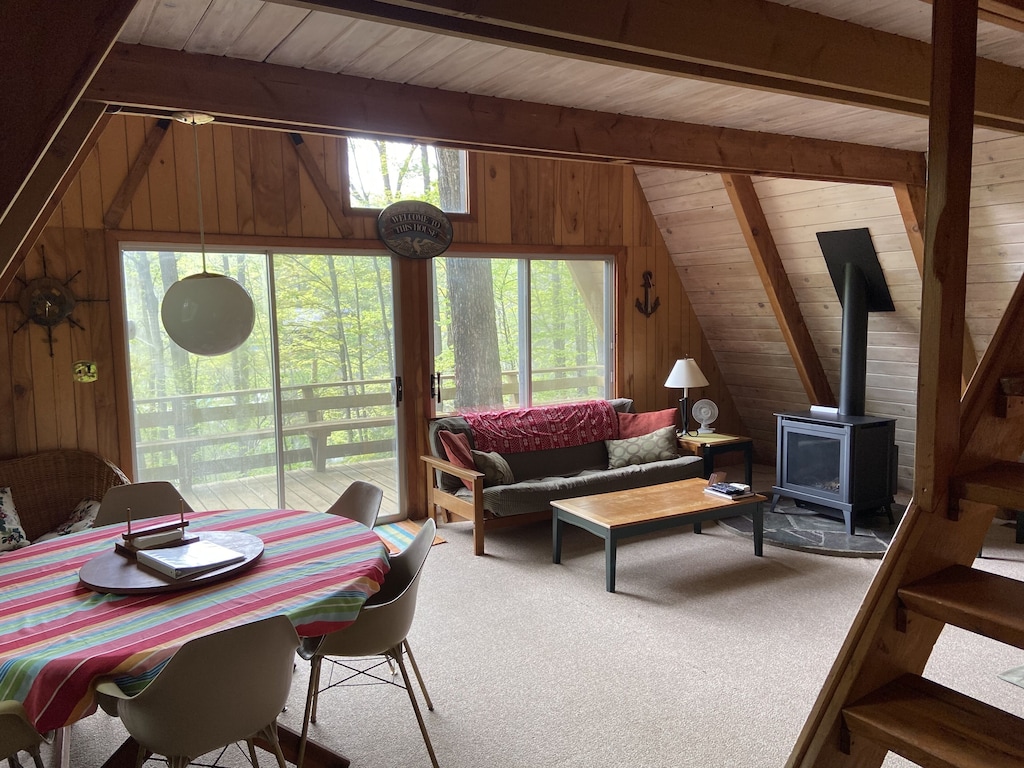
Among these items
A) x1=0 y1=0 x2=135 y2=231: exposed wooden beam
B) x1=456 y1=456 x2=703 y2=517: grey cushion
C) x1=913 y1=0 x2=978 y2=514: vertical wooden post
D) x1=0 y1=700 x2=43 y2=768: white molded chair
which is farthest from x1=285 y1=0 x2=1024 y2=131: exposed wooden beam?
x1=456 y1=456 x2=703 y2=517: grey cushion

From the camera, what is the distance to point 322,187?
500cm

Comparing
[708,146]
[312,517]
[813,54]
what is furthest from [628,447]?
[813,54]

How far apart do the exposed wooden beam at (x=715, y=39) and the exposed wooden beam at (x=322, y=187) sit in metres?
3.11

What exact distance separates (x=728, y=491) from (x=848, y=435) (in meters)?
1.05

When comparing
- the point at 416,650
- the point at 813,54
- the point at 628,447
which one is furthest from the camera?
the point at 628,447

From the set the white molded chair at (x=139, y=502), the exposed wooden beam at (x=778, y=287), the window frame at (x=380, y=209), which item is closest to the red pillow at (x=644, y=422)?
the exposed wooden beam at (x=778, y=287)

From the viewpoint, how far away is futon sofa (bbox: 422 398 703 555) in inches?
193

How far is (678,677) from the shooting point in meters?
3.17

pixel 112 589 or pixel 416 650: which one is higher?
pixel 112 589

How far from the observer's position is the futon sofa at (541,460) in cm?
489

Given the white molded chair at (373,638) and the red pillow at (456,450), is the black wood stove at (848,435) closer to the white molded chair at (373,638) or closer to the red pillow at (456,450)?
the red pillow at (456,450)

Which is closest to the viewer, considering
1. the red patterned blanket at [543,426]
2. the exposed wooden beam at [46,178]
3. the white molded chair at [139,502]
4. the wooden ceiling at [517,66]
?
the wooden ceiling at [517,66]

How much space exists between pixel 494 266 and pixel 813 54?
3510 millimetres

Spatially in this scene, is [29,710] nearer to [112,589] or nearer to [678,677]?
[112,589]
